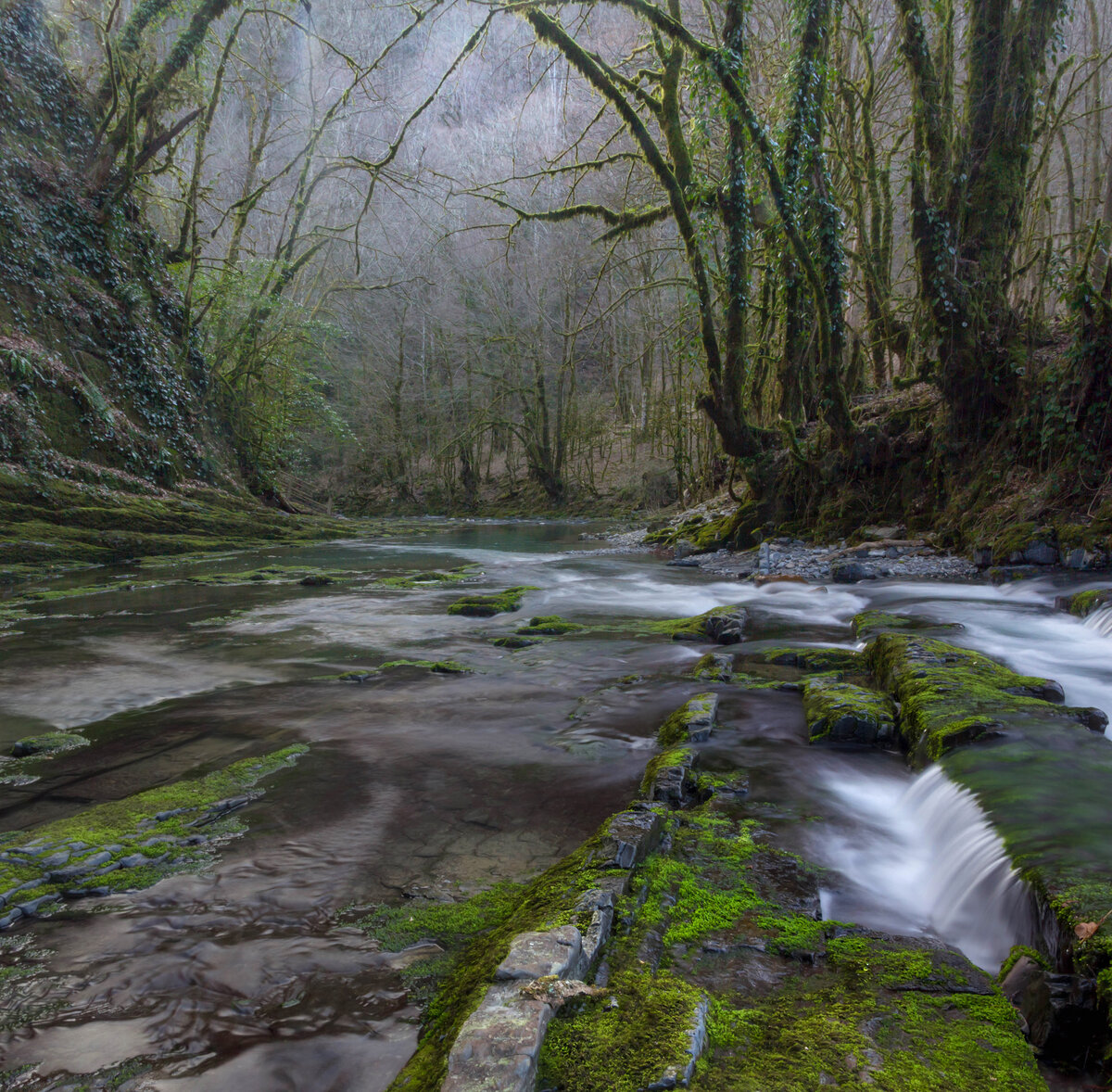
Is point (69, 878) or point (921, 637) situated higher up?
point (921, 637)

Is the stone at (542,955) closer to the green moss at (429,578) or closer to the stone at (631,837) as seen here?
the stone at (631,837)

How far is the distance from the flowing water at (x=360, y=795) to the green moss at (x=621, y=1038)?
534 mm

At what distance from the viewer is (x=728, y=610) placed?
7281 millimetres

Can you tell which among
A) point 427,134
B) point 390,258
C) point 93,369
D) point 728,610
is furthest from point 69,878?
point 427,134

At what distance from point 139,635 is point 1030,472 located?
10624mm

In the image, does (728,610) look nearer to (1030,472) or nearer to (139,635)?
(1030,472)

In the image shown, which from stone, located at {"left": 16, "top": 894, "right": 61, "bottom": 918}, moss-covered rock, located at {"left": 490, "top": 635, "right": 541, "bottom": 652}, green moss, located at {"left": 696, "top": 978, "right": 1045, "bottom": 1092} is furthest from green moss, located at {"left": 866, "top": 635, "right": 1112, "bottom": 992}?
moss-covered rock, located at {"left": 490, "top": 635, "right": 541, "bottom": 652}

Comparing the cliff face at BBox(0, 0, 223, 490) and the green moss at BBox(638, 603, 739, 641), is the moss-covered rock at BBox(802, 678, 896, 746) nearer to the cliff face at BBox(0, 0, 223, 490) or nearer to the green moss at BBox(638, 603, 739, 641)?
the green moss at BBox(638, 603, 739, 641)

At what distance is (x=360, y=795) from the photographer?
11.2 ft

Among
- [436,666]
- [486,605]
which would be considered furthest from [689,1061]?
[486,605]

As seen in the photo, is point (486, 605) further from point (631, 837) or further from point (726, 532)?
point (726, 532)

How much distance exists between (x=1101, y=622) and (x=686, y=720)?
Result: 14.4 feet

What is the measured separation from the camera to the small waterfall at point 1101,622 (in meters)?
5.96

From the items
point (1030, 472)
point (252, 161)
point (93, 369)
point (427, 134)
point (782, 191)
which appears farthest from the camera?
point (427, 134)
